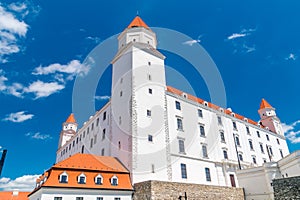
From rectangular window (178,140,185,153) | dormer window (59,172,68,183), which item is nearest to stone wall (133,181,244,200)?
rectangular window (178,140,185,153)

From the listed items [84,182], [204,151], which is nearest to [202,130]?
[204,151]

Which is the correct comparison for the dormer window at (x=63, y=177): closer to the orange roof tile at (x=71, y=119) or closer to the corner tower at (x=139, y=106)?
the corner tower at (x=139, y=106)

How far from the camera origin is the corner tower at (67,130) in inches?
1919

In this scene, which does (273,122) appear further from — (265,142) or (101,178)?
(101,178)

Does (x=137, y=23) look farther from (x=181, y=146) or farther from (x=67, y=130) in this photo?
(x=67, y=130)

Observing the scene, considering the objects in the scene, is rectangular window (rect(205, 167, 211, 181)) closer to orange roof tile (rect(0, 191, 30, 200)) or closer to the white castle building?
the white castle building

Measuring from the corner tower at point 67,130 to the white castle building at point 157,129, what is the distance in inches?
558

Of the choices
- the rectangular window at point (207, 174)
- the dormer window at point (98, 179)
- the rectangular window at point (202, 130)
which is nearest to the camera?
the dormer window at point (98, 179)

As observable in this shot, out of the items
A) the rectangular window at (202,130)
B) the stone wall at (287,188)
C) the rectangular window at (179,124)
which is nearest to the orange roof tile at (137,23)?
the rectangular window at (179,124)

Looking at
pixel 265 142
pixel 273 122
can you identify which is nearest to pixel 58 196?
pixel 265 142

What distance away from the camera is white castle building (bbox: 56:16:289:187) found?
23562mm

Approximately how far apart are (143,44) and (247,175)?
21058 mm

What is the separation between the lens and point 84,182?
62.3ft

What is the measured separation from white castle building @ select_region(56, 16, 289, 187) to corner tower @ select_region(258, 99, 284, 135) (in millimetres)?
11320
